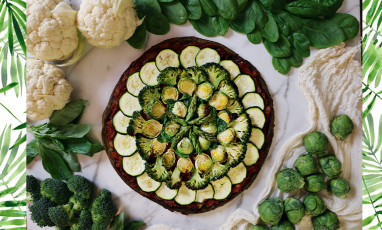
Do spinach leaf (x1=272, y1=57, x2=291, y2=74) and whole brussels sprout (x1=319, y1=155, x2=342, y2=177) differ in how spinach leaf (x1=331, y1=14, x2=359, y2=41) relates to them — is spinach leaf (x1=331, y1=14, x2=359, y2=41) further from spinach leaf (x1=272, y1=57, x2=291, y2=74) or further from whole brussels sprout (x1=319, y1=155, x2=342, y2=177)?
whole brussels sprout (x1=319, y1=155, x2=342, y2=177)

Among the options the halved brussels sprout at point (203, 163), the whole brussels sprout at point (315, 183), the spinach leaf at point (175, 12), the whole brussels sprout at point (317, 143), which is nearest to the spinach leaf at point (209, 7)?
the spinach leaf at point (175, 12)

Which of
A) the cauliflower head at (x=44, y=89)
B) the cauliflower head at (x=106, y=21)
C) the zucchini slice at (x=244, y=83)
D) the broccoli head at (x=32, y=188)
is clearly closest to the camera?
the cauliflower head at (x=106, y=21)

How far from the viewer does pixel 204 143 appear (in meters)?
2.40

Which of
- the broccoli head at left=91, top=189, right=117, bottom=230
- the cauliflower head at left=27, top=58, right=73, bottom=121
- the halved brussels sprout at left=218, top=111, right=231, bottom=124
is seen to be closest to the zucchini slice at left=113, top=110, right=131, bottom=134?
the cauliflower head at left=27, top=58, right=73, bottom=121

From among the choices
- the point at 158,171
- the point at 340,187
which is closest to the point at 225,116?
the point at 158,171

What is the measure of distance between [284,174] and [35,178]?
1.94 m

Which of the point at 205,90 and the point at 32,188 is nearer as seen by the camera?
the point at 205,90

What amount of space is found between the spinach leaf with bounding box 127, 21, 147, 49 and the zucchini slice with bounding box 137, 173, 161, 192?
0.99 m

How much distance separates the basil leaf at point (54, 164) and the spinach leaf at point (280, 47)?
71.2 inches

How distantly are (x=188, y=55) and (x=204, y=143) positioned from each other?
676 millimetres

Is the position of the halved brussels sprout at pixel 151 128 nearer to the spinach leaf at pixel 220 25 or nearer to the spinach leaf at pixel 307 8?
the spinach leaf at pixel 220 25

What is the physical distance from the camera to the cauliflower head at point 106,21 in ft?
7.38

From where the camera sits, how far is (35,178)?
2609 mm

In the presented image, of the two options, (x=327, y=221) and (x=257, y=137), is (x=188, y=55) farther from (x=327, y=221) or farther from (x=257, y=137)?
(x=327, y=221)
